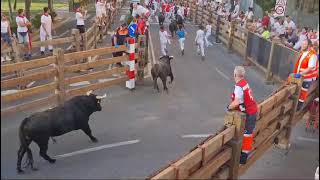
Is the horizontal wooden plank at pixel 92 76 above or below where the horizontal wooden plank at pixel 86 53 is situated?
below

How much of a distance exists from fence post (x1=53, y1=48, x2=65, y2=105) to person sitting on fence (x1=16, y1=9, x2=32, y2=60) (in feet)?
2.11

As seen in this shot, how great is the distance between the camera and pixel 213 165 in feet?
15.8

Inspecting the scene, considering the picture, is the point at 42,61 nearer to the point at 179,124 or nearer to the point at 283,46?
the point at 179,124

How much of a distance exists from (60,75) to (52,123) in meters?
2.63

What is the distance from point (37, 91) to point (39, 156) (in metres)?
1.83

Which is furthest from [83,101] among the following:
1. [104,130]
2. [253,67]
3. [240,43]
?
[240,43]

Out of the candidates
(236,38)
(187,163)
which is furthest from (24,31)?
(236,38)

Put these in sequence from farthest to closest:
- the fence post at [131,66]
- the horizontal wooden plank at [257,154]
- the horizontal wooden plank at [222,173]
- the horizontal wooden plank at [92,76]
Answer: the fence post at [131,66] → the horizontal wooden plank at [92,76] → the horizontal wooden plank at [257,154] → the horizontal wooden plank at [222,173]

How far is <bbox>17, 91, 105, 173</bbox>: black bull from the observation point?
21.1 feet

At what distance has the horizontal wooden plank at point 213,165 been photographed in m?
4.50

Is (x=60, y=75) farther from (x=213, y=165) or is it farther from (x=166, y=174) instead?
(x=166, y=174)

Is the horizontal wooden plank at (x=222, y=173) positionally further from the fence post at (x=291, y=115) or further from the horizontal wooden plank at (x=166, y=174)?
the fence post at (x=291, y=115)

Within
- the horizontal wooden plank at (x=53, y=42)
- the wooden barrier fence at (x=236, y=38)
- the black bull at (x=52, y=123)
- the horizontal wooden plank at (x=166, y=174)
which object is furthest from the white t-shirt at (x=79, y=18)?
the horizontal wooden plank at (x=166, y=174)

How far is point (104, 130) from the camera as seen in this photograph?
8.74 meters
